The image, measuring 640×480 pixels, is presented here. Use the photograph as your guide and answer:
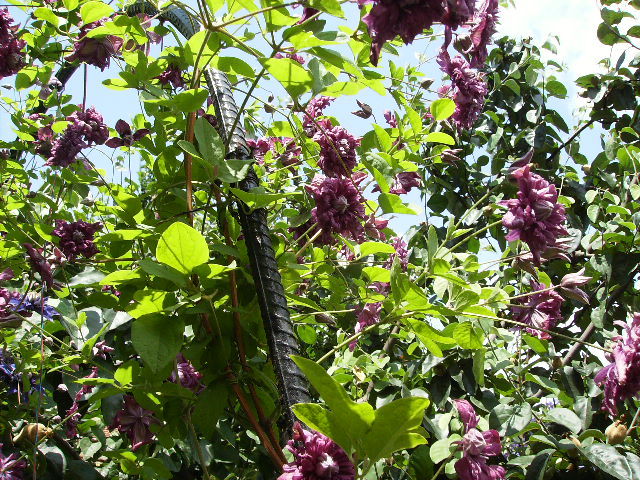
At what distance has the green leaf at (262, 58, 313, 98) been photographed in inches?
26.3

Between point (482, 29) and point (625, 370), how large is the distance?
0.60 m

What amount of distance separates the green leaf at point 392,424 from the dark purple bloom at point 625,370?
2.00 feet

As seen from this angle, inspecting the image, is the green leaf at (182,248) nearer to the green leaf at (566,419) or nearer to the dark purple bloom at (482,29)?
the dark purple bloom at (482,29)

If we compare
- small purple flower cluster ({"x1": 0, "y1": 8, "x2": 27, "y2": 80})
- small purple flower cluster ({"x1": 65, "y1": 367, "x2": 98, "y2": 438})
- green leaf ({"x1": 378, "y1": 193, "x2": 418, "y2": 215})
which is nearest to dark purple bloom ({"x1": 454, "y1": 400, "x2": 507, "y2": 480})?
green leaf ({"x1": 378, "y1": 193, "x2": 418, "y2": 215})

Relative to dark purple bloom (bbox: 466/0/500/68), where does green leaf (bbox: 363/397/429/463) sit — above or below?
below

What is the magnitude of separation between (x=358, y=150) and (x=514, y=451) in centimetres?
87

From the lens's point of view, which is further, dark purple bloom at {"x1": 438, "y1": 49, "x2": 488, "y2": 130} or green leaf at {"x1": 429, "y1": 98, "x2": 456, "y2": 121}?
dark purple bloom at {"x1": 438, "y1": 49, "x2": 488, "y2": 130}

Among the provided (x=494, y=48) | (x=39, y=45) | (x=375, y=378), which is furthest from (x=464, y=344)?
(x=494, y=48)

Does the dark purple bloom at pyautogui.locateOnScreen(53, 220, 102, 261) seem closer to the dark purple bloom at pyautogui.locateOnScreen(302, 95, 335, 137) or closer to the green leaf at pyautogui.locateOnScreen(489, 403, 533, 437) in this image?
the dark purple bloom at pyautogui.locateOnScreen(302, 95, 335, 137)

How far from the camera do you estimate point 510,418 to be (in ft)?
3.65

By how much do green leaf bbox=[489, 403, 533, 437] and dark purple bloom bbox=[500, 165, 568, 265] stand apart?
0.42 metres

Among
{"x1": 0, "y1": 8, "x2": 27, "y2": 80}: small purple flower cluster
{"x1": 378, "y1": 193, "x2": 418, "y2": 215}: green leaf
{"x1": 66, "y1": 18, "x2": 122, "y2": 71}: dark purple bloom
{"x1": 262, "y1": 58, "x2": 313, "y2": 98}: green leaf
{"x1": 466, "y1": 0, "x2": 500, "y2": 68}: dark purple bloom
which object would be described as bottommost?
{"x1": 378, "y1": 193, "x2": 418, "y2": 215}: green leaf

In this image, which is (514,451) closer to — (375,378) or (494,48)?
(375,378)

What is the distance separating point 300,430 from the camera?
22.3 inches
